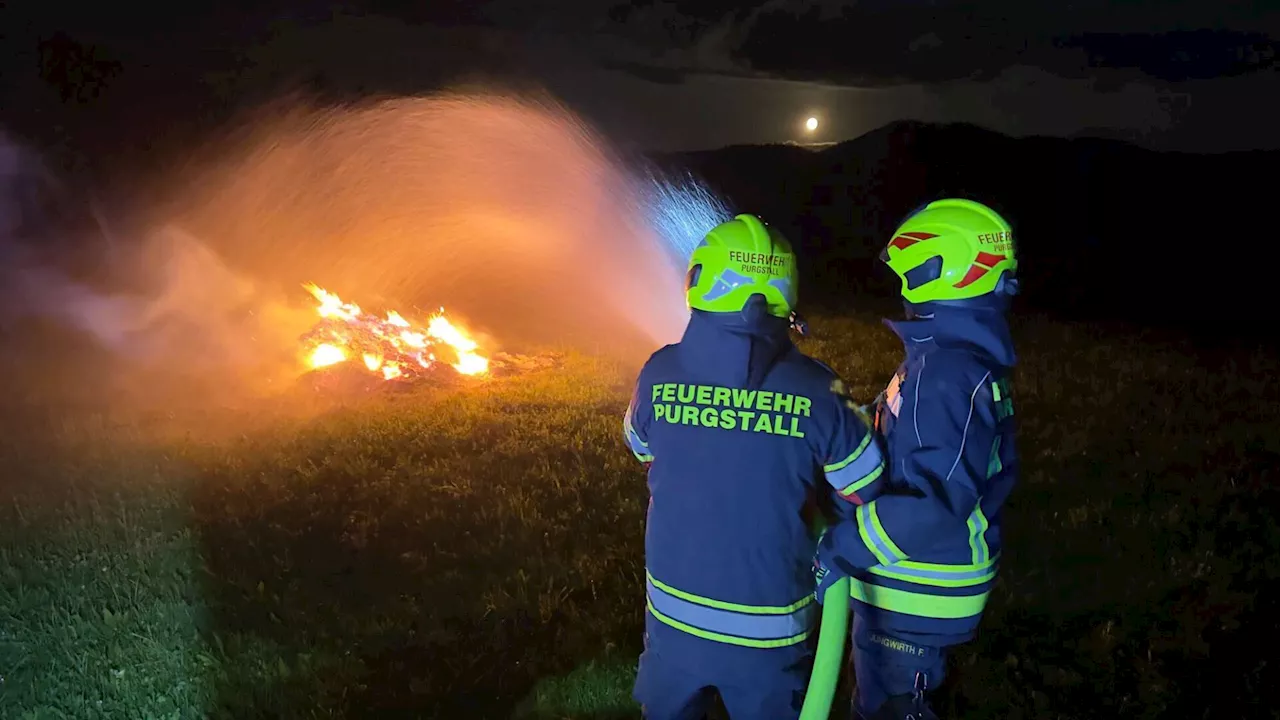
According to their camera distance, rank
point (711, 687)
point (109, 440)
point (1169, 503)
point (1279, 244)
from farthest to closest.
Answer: point (1279, 244)
point (109, 440)
point (1169, 503)
point (711, 687)

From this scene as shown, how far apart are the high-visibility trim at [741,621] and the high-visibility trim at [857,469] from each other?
485 mm

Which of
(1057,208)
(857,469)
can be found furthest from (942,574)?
(1057,208)

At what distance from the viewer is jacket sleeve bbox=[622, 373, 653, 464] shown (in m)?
3.32

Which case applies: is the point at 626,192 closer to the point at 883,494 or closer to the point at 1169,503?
the point at 1169,503

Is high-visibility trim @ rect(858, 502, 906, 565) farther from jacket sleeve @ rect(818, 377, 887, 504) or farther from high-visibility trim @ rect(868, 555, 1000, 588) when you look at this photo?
high-visibility trim @ rect(868, 555, 1000, 588)

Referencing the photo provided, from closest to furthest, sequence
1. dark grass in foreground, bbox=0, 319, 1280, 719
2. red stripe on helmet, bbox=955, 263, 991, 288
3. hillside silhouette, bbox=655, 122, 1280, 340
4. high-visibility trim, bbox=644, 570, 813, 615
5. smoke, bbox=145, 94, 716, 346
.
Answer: high-visibility trim, bbox=644, 570, 813, 615, red stripe on helmet, bbox=955, 263, 991, 288, dark grass in foreground, bbox=0, 319, 1280, 719, smoke, bbox=145, 94, 716, 346, hillside silhouette, bbox=655, 122, 1280, 340

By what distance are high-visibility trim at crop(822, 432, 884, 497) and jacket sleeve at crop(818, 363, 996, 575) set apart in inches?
3.2

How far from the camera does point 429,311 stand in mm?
14703

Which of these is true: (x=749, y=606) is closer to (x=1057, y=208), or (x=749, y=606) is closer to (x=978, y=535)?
(x=978, y=535)

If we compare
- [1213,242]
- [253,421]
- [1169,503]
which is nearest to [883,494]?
[1169,503]

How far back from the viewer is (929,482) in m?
3.03

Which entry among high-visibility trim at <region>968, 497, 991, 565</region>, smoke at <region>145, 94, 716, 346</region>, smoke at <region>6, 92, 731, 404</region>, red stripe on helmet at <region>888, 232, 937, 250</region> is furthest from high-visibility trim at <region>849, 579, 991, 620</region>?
smoke at <region>145, 94, 716, 346</region>

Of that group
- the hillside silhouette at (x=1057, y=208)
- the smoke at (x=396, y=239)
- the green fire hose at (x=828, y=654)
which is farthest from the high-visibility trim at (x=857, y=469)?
the hillside silhouette at (x=1057, y=208)

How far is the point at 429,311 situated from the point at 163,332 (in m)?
4.13
